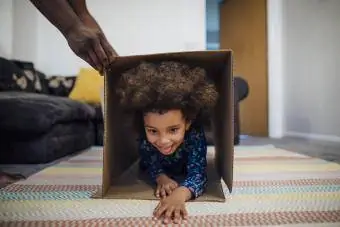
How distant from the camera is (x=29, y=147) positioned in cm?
158

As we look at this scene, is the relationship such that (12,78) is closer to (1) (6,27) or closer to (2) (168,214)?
(1) (6,27)

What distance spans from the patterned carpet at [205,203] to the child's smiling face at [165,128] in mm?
159

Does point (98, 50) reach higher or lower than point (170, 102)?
higher

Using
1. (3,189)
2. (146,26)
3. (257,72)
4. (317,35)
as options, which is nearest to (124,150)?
(3,189)

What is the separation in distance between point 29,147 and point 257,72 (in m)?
2.80

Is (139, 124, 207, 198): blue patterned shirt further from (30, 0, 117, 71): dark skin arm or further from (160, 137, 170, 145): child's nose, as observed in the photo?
(30, 0, 117, 71): dark skin arm

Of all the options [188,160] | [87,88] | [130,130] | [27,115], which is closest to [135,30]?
[87,88]

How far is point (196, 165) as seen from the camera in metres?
0.93

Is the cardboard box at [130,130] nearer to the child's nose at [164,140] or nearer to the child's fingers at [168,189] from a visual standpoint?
the child's fingers at [168,189]

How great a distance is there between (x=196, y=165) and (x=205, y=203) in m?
0.13

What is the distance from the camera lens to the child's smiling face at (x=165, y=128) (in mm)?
857

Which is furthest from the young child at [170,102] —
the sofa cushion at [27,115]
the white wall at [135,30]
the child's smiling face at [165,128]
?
the white wall at [135,30]

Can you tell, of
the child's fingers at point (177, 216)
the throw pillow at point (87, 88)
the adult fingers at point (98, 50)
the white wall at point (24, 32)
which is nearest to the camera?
the child's fingers at point (177, 216)

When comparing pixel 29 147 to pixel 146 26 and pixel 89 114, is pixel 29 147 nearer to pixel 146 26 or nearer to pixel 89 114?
pixel 89 114
